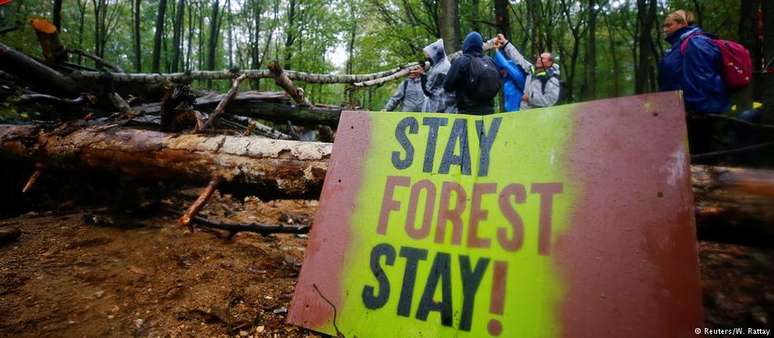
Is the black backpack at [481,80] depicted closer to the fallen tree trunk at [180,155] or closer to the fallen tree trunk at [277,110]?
the fallen tree trunk at [180,155]

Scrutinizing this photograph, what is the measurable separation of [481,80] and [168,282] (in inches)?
131

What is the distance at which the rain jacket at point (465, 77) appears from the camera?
3912mm

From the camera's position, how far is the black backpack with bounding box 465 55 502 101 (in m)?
3.88

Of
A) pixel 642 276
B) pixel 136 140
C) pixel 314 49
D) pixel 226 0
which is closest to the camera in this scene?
pixel 642 276

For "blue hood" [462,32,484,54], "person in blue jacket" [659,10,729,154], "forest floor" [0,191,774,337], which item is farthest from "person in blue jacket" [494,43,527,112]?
"forest floor" [0,191,774,337]

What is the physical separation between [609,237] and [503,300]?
1.64 feet

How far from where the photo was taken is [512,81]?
4.58 m

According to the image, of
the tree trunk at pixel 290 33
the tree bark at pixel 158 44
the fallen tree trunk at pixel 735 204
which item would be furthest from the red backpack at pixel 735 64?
the tree trunk at pixel 290 33

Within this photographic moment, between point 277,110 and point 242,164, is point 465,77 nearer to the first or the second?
point 242,164

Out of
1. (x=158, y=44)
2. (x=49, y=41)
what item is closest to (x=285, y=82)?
(x=49, y=41)

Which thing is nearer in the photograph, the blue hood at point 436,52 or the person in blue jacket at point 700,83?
the person in blue jacket at point 700,83

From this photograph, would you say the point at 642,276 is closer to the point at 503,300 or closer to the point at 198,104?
the point at 503,300

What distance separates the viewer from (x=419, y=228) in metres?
1.80

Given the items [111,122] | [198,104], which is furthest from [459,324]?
[198,104]
